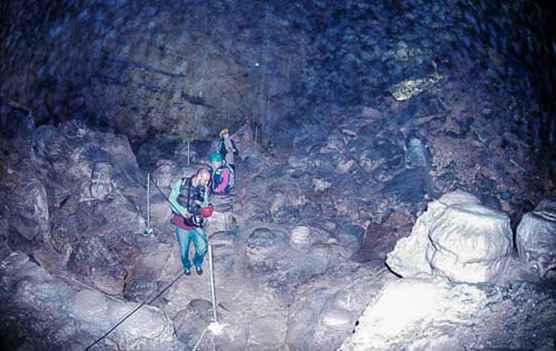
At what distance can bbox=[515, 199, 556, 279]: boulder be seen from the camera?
11.7 feet

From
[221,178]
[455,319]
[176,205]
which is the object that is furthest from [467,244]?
[221,178]

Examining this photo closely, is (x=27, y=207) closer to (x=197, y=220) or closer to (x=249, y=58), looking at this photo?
(x=197, y=220)

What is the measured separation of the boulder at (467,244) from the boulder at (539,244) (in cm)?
20

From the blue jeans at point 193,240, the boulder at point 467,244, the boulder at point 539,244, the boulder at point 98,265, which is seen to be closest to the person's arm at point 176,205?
the blue jeans at point 193,240

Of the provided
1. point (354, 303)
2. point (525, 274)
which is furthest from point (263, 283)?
point (525, 274)

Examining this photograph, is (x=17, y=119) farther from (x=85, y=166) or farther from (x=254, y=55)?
(x=254, y=55)

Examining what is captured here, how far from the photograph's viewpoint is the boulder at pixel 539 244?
357 cm

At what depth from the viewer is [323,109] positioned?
33.1ft

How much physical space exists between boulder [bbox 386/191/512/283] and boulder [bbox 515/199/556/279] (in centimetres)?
20

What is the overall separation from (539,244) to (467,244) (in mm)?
780

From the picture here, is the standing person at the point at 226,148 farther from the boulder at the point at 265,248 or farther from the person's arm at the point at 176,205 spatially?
the person's arm at the point at 176,205

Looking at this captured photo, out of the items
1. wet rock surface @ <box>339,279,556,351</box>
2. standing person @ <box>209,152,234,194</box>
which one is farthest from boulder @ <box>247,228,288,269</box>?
wet rock surface @ <box>339,279,556,351</box>

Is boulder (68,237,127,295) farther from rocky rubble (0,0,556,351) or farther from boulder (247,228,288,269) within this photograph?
boulder (247,228,288,269)

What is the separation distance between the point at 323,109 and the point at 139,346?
766cm
